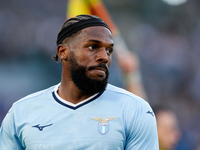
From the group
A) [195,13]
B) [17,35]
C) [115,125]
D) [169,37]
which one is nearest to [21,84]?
[17,35]

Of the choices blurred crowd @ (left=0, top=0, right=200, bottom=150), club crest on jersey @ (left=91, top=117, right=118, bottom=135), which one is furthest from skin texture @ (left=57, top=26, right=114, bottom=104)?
blurred crowd @ (left=0, top=0, right=200, bottom=150)

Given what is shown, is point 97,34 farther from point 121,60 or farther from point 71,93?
point 121,60

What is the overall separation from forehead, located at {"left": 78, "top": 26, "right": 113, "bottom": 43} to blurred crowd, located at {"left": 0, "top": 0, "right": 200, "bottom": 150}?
4796mm

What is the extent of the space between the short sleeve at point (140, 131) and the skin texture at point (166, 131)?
3699mm

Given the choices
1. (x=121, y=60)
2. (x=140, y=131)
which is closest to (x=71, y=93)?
(x=140, y=131)

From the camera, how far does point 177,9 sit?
817 cm

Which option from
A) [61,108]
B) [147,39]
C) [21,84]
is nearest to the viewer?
[61,108]

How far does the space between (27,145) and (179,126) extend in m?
5.52

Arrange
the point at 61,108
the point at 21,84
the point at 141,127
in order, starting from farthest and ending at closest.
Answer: the point at 21,84 < the point at 61,108 < the point at 141,127

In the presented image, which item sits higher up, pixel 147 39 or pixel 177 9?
pixel 177 9

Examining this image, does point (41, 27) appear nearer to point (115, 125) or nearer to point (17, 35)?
point (17, 35)

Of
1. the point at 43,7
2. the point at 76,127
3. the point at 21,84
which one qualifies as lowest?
the point at 21,84

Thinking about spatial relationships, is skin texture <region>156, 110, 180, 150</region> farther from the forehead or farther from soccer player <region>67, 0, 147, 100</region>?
the forehead

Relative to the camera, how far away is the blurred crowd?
714cm
